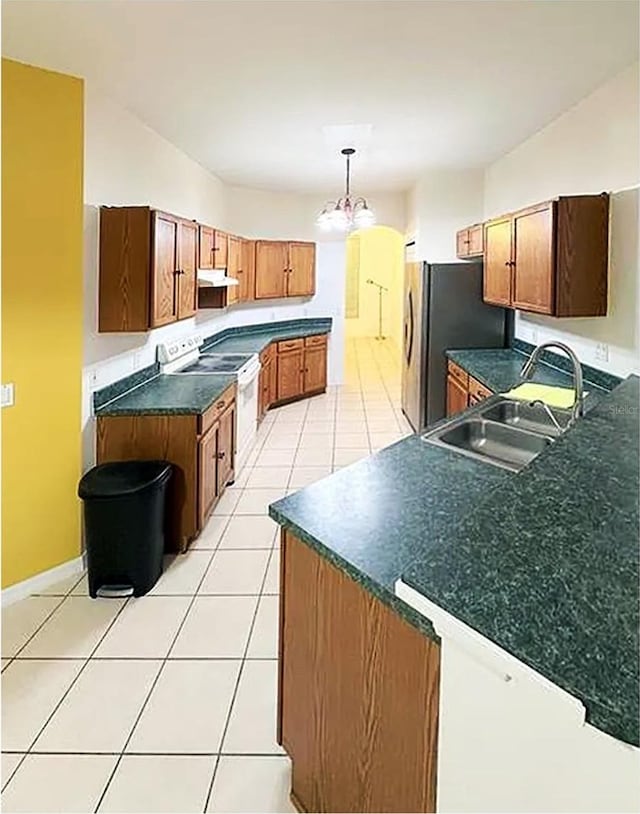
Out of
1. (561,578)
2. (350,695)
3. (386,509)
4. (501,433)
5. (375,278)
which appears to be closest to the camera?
(561,578)

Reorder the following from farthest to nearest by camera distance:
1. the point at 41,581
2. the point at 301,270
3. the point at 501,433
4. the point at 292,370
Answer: the point at 301,270
the point at 292,370
the point at 41,581
the point at 501,433

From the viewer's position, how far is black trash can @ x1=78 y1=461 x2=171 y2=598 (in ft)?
10.7

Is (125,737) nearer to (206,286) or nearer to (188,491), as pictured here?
(188,491)

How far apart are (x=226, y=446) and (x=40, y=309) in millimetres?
1822

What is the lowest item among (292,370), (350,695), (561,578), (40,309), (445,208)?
(350,695)

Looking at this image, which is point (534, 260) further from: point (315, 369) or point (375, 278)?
point (375, 278)

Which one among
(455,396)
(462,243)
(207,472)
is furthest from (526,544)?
(462,243)

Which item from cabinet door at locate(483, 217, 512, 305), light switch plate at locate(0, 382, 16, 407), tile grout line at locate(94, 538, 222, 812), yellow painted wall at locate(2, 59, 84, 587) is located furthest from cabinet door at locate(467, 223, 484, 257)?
light switch plate at locate(0, 382, 16, 407)

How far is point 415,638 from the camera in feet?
4.67

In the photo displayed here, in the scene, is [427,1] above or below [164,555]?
above

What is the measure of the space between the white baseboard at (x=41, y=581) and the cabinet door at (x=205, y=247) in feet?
8.47

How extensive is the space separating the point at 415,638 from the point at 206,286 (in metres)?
4.84

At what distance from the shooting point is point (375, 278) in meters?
15.9

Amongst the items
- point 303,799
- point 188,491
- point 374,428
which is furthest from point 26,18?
point 374,428
